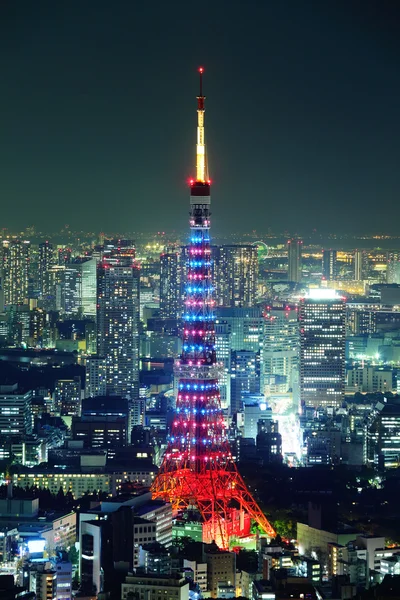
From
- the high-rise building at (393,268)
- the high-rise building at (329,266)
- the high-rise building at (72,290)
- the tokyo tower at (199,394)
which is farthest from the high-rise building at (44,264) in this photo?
the tokyo tower at (199,394)

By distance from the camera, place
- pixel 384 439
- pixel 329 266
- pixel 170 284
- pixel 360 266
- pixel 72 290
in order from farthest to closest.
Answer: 1. pixel 360 266
2. pixel 329 266
3. pixel 72 290
4. pixel 170 284
5. pixel 384 439

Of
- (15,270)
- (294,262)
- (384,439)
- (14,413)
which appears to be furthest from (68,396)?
(294,262)

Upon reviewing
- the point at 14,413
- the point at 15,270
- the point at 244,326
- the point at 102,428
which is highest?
the point at 15,270

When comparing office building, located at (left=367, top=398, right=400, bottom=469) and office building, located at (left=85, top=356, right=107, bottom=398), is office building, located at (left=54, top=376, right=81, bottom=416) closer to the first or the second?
office building, located at (left=85, top=356, right=107, bottom=398)

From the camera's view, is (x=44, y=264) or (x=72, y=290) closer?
(x=72, y=290)

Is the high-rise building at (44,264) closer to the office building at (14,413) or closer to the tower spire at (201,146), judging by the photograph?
the office building at (14,413)

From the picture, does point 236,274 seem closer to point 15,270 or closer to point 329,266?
point 329,266

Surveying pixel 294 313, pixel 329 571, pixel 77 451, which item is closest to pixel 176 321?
pixel 294 313

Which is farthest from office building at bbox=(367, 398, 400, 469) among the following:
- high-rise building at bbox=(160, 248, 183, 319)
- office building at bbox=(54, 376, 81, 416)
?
high-rise building at bbox=(160, 248, 183, 319)

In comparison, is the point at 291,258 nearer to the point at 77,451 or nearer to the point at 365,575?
the point at 77,451
